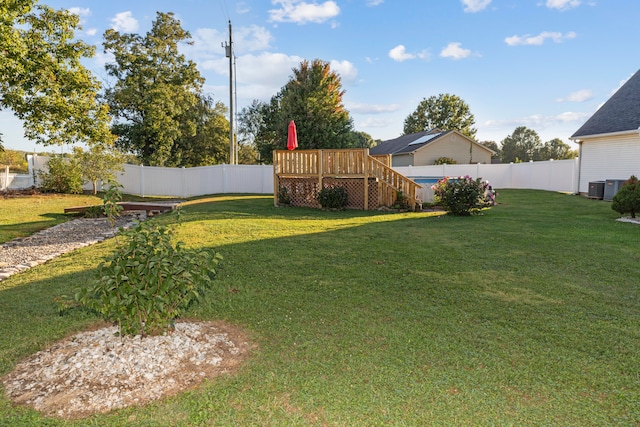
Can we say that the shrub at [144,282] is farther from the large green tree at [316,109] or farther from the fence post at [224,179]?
the large green tree at [316,109]

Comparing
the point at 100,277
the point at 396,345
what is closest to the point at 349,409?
the point at 396,345

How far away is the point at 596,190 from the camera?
14.4 metres

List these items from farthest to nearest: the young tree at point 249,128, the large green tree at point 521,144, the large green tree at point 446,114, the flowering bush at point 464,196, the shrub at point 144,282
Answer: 1. the large green tree at point 521,144
2. the large green tree at point 446,114
3. the young tree at point 249,128
4. the flowering bush at point 464,196
5. the shrub at point 144,282

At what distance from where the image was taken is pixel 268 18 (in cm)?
1603

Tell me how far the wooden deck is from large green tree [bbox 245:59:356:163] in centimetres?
1271

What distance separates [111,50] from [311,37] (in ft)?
49.6

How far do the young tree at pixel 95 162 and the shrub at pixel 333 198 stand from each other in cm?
1067

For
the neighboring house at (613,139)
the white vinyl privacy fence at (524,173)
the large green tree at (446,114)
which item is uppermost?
the large green tree at (446,114)

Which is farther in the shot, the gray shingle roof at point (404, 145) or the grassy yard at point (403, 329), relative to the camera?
the gray shingle roof at point (404, 145)

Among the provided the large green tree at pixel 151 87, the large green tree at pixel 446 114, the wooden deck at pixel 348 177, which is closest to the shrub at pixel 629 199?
the wooden deck at pixel 348 177

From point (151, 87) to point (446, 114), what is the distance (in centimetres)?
4053

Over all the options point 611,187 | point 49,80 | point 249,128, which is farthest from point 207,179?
point 249,128

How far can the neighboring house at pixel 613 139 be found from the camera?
13.9 m

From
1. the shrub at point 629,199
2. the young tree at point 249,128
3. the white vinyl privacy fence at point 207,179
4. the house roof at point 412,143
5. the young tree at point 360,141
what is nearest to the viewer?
the shrub at point 629,199
